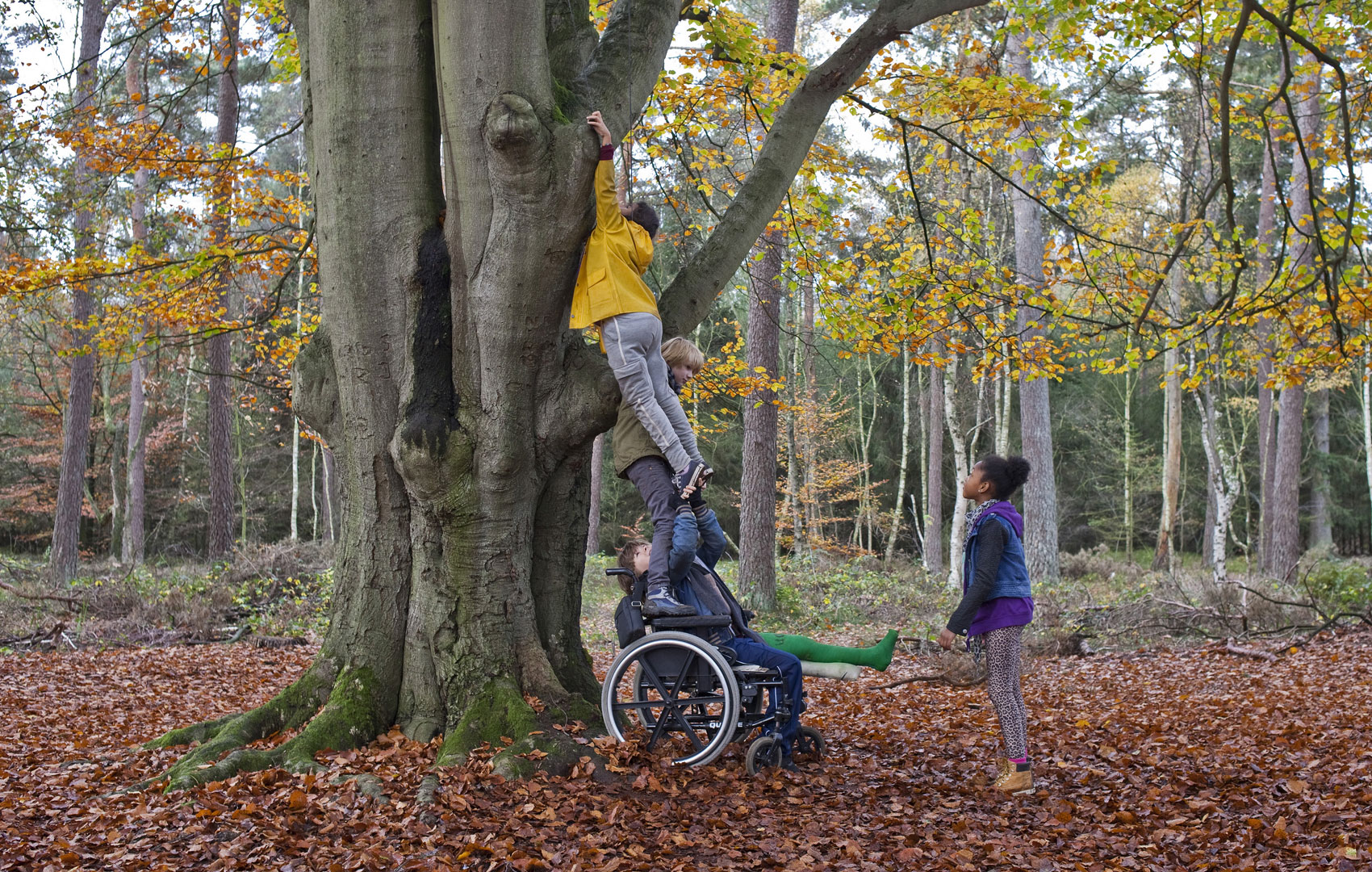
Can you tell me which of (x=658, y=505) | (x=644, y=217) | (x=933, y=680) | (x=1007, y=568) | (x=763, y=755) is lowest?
(x=933, y=680)

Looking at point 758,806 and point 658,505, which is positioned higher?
point 658,505

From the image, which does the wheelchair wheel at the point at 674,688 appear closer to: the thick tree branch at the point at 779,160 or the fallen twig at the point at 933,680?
the thick tree branch at the point at 779,160

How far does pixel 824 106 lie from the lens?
5.21 metres

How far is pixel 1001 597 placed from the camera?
427cm

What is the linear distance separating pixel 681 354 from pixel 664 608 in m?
1.27

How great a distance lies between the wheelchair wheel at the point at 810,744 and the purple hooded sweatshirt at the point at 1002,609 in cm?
89

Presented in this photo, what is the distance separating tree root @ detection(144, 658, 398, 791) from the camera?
150 inches

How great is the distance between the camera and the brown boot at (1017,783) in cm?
420

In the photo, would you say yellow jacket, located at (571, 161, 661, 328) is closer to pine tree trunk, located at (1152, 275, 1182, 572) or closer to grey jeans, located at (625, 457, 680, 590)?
grey jeans, located at (625, 457, 680, 590)

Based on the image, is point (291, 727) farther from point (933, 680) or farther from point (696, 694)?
point (933, 680)

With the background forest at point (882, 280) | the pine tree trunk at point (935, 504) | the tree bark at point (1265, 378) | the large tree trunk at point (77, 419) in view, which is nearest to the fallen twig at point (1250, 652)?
the background forest at point (882, 280)

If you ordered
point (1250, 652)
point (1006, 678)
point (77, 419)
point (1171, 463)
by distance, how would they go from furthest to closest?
1. point (1171, 463)
2. point (77, 419)
3. point (1250, 652)
4. point (1006, 678)

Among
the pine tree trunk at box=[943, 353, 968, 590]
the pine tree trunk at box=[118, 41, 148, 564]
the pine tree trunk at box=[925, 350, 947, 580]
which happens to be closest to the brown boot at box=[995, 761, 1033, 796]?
the pine tree trunk at box=[943, 353, 968, 590]

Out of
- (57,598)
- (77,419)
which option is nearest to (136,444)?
(77,419)
